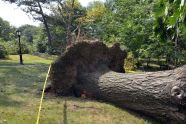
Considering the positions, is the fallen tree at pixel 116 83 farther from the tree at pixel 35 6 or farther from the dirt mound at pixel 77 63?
the tree at pixel 35 6

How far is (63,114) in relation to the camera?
27.3 feet

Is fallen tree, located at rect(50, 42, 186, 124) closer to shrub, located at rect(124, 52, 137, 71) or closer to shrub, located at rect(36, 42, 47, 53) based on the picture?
shrub, located at rect(124, 52, 137, 71)

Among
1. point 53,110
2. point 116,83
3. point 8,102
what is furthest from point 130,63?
point 53,110

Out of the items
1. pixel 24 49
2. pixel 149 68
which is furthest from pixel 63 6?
pixel 149 68

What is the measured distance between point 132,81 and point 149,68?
1946cm

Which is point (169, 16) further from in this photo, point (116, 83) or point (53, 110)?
point (116, 83)

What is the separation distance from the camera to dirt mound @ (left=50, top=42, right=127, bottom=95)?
1039 cm

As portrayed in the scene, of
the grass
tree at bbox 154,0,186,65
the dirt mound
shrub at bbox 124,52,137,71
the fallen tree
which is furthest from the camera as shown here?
shrub at bbox 124,52,137,71

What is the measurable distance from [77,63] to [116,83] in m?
1.86

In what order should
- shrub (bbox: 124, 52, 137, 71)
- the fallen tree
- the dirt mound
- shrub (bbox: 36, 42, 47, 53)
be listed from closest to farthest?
1. the fallen tree
2. the dirt mound
3. shrub (bbox: 124, 52, 137, 71)
4. shrub (bbox: 36, 42, 47, 53)

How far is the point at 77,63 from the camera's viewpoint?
10.8m

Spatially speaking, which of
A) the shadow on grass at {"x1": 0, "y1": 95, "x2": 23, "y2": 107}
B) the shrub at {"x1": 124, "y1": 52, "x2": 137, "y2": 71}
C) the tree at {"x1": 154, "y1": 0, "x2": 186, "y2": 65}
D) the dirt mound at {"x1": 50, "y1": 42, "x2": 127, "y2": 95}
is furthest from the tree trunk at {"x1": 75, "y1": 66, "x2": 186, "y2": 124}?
the shrub at {"x1": 124, "y1": 52, "x2": 137, "y2": 71}

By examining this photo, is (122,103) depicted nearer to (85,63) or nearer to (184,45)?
(85,63)

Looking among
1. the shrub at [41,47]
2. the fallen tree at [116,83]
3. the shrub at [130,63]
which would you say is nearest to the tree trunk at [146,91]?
the fallen tree at [116,83]
